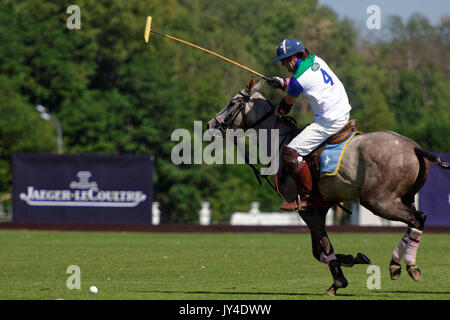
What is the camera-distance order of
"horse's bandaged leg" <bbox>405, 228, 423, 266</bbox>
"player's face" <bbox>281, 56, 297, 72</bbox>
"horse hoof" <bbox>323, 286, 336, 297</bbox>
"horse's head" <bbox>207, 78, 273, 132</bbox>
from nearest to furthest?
"horse's bandaged leg" <bbox>405, 228, 423, 266</bbox> < "horse hoof" <bbox>323, 286, 336, 297</bbox> < "player's face" <bbox>281, 56, 297, 72</bbox> < "horse's head" <bbox>207, 78, 273, 132</bbox>

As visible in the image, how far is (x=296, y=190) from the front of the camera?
9.67 m

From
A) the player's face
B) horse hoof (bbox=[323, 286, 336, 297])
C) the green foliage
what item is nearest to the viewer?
horse hoof (bbox=[323, 286, 336, 297])

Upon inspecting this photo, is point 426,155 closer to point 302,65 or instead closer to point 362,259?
point 362,259

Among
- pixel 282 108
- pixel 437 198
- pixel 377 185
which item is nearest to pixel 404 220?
pixel 377 185

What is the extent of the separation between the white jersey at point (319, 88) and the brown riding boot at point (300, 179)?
57 cm

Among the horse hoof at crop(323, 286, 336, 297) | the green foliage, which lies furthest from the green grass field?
the green foliage

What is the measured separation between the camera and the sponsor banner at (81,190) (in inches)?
1019

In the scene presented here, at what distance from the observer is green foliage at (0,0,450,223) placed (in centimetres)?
4509

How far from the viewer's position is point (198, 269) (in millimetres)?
12656

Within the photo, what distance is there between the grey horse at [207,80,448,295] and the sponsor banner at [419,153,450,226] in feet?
53.1

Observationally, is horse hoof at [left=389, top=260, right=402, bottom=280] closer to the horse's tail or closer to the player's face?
the horse's tail

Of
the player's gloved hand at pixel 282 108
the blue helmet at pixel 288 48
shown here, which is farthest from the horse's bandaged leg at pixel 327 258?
the blue helmet at pixel 288 48

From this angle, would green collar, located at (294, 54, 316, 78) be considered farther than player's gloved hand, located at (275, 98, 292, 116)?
No
